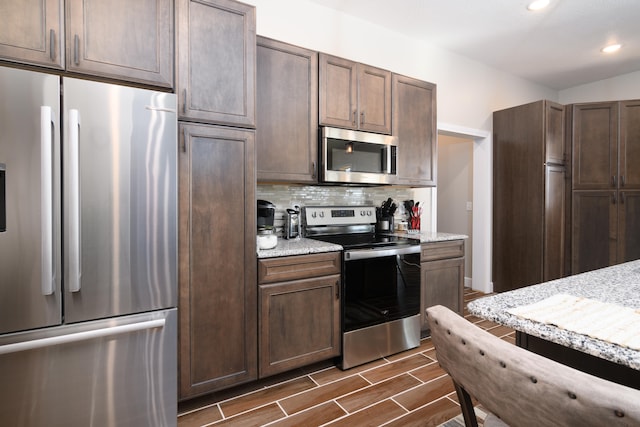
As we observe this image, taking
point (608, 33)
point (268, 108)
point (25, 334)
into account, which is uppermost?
point (608, 33)

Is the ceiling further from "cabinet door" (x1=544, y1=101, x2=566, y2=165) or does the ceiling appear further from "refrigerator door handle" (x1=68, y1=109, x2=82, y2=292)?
"refrigerator door handle" (x1=68, y1=109, x2=82, y2=292)

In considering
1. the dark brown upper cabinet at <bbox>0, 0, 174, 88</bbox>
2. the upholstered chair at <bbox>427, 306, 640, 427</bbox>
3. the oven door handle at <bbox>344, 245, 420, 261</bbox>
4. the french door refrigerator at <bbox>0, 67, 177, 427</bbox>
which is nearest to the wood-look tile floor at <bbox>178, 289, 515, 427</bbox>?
the french door refrigerator at <bbox>0, 67, 177, 427</bbox>

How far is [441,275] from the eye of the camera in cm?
284

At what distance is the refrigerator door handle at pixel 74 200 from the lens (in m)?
1.39

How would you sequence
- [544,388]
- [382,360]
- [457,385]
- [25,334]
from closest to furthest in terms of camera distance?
1. [544,388]
2. [457,385]
3. [25,334]
4. [382,360]

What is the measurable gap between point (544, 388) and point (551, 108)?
14.1ft

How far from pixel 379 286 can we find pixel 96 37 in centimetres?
217

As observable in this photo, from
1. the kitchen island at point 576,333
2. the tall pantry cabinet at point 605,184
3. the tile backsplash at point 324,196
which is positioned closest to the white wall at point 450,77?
the tile backsplash at point 324,196

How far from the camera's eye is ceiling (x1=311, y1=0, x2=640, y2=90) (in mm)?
2869

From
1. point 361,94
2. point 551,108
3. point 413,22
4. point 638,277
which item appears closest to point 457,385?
point 638,277

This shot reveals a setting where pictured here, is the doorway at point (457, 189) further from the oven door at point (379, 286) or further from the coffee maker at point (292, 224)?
the coffee maker at point (292, 224)

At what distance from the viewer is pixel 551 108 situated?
383 cm

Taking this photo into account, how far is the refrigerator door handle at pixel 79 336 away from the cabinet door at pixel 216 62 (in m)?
1.06

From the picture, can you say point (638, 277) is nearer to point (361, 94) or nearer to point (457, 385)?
point (457, 385)
